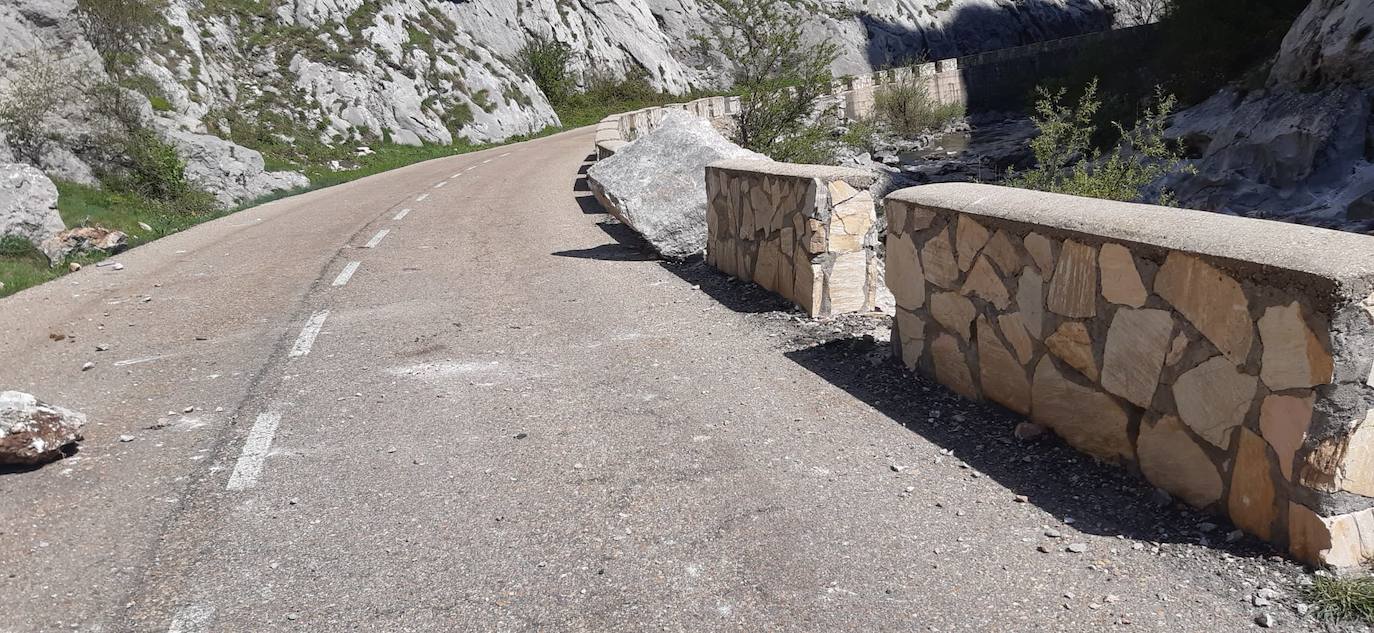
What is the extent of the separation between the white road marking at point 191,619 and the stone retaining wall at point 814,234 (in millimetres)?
5255

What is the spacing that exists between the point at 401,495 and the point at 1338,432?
4.05 meters

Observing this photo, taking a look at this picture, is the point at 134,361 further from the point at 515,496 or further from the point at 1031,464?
the point at 1031,464

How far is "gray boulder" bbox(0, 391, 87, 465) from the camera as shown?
517cm

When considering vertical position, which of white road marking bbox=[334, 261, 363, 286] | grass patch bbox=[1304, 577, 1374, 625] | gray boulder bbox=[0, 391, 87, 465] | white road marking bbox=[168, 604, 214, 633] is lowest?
grass patch bbox=[1304, 577, 1374, 625]

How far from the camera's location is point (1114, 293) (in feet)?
14.7

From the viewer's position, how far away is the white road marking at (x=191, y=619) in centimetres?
356

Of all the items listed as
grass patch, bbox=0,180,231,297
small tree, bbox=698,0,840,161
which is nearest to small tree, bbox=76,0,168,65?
grass patch, bbox=0,180,231,297

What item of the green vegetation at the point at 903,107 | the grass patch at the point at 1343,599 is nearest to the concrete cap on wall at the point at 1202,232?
the grass patch at the point at 1343,599

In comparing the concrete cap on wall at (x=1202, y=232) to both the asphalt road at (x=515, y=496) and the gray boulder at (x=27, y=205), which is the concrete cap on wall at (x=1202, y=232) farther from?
the gray boulder at (x=27, y=205)

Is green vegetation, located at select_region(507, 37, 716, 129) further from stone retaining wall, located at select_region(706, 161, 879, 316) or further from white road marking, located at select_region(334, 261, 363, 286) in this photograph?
stone retaining wall, located at select_region(706, 161, 879, 316)

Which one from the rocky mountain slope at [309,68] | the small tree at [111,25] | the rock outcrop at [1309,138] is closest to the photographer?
the rock outcrop at [1309,138]

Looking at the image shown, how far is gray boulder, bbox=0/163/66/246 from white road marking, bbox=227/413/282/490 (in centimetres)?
1191

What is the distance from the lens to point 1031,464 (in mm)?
4836

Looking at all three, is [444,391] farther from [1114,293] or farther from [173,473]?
[1114,293]
